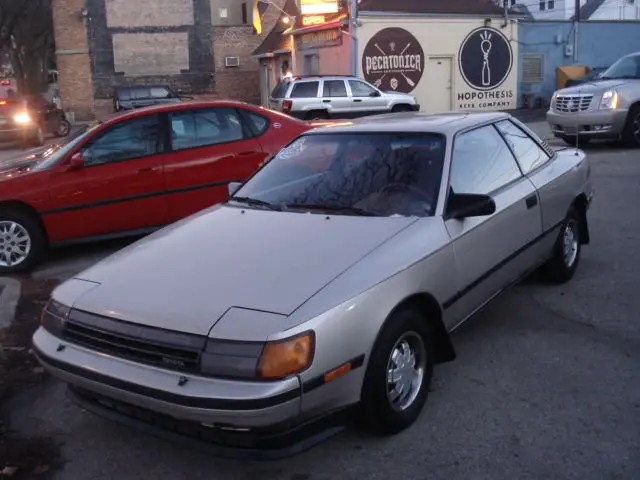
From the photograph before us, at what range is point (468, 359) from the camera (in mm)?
4453

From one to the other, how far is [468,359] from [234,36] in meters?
37.9

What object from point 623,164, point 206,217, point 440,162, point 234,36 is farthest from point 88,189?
point 234,36

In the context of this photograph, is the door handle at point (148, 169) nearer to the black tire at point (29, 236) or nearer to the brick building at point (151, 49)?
the black tire at point (29, 236)

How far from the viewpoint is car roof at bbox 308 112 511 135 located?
4535 millimetres

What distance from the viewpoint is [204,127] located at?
7.90 m

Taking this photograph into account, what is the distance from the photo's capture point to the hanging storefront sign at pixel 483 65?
88.0 feet

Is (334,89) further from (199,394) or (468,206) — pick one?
(199,394)

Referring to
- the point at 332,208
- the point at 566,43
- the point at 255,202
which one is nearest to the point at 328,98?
the point at 566,43

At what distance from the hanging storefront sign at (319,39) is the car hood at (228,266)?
2323 cm

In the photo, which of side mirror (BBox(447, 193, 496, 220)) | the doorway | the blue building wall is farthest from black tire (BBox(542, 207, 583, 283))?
the blue building wall

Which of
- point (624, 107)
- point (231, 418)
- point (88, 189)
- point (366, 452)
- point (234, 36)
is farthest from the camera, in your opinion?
point (234, 36)

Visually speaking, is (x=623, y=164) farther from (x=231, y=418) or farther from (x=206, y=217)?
(x=231, y=418)

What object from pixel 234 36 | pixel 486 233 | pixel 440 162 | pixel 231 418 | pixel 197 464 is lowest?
pixel 197 464

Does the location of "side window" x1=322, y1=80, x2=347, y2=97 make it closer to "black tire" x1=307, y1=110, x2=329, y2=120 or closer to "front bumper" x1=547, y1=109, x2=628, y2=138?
"black tire" x1=307, y1=110, x2=329, y2=120
